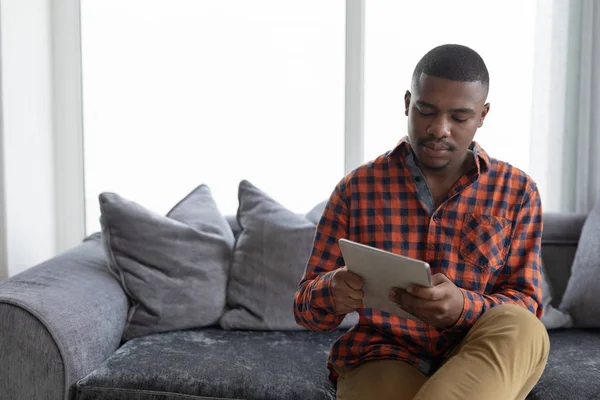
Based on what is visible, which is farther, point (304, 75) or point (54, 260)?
point (304, 75)

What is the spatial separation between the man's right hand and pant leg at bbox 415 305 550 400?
0.23 metres

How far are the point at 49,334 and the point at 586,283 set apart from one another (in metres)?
1.63

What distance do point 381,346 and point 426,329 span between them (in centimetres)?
11

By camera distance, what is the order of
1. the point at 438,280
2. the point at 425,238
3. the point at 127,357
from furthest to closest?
the point at 127,357
the point at 425,238
the point at 438,280

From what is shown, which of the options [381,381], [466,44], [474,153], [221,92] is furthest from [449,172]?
[221,92]

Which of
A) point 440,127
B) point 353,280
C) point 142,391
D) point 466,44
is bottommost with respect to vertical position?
point 142,391

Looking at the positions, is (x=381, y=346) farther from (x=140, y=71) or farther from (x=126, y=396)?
(x=140, y=71)

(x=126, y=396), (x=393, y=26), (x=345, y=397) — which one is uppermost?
(x=393, y=26)

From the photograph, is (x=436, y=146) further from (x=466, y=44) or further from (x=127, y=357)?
(x=466, y=44)

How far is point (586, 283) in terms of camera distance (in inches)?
86.7

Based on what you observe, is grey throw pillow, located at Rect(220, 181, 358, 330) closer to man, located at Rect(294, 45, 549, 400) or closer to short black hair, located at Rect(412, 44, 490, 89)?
man, located at Rect(294, 45, 549, 400)

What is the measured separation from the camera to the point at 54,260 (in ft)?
7.08

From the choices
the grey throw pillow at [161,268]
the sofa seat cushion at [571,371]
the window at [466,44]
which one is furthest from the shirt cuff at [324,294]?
the window at [466,44]

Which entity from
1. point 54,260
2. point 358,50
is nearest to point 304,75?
point 358,50
